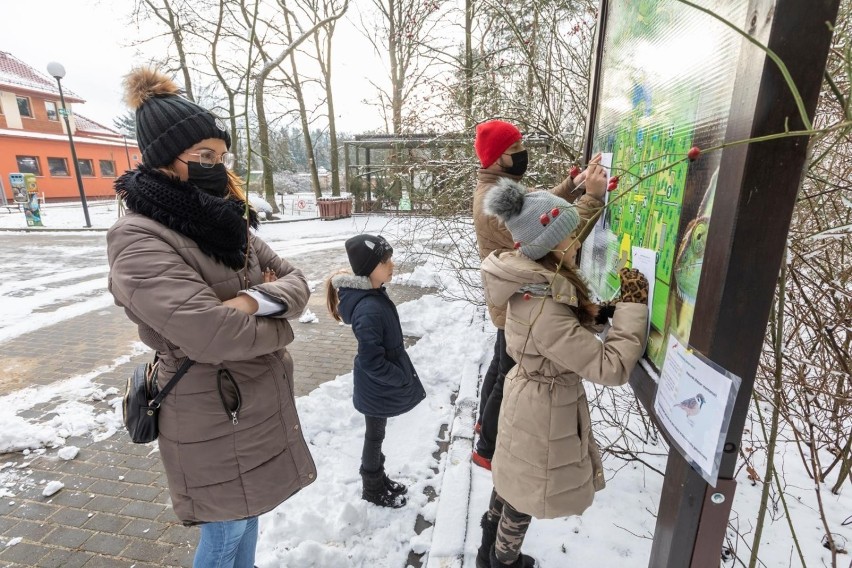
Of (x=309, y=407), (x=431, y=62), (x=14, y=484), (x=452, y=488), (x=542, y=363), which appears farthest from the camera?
(x=431, y=62)

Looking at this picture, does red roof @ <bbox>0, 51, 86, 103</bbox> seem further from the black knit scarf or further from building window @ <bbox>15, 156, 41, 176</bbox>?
the black knit scarf

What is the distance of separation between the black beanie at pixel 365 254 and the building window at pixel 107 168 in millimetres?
38064

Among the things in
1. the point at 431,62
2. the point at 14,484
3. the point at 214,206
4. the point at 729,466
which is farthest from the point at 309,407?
the point at 431,62

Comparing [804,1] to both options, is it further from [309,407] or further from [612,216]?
[309,407]

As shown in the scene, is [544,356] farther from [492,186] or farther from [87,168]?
[87,168]

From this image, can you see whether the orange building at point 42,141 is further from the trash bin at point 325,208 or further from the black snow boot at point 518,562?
the black snow boot at point 518,562

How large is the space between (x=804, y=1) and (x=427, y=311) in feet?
19.8

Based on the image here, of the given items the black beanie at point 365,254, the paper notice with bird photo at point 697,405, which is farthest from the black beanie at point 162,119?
the paper notice with bird photo at point 697,405

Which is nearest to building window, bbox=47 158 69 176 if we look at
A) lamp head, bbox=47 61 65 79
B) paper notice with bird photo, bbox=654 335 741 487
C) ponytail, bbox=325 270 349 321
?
lamp head, bbox=47 61 65 79

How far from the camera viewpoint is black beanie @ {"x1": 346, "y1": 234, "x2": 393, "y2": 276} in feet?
8.56

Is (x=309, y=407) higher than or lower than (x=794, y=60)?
lower

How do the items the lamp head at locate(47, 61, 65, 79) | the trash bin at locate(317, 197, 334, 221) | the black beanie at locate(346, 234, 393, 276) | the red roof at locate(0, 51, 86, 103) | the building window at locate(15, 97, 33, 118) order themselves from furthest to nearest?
the building window at locate(15, 97, 33, 118) → the red roof at locate(0, 51, 86, 103) → the trash bin at locate(317, 197, 334, 221) → the lamp head at locate(47, 61, 65, 79) → the black beanie at locate(346, 234, 393, 276)

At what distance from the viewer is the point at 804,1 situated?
2.74 feet

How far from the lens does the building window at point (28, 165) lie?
86.0 ft
